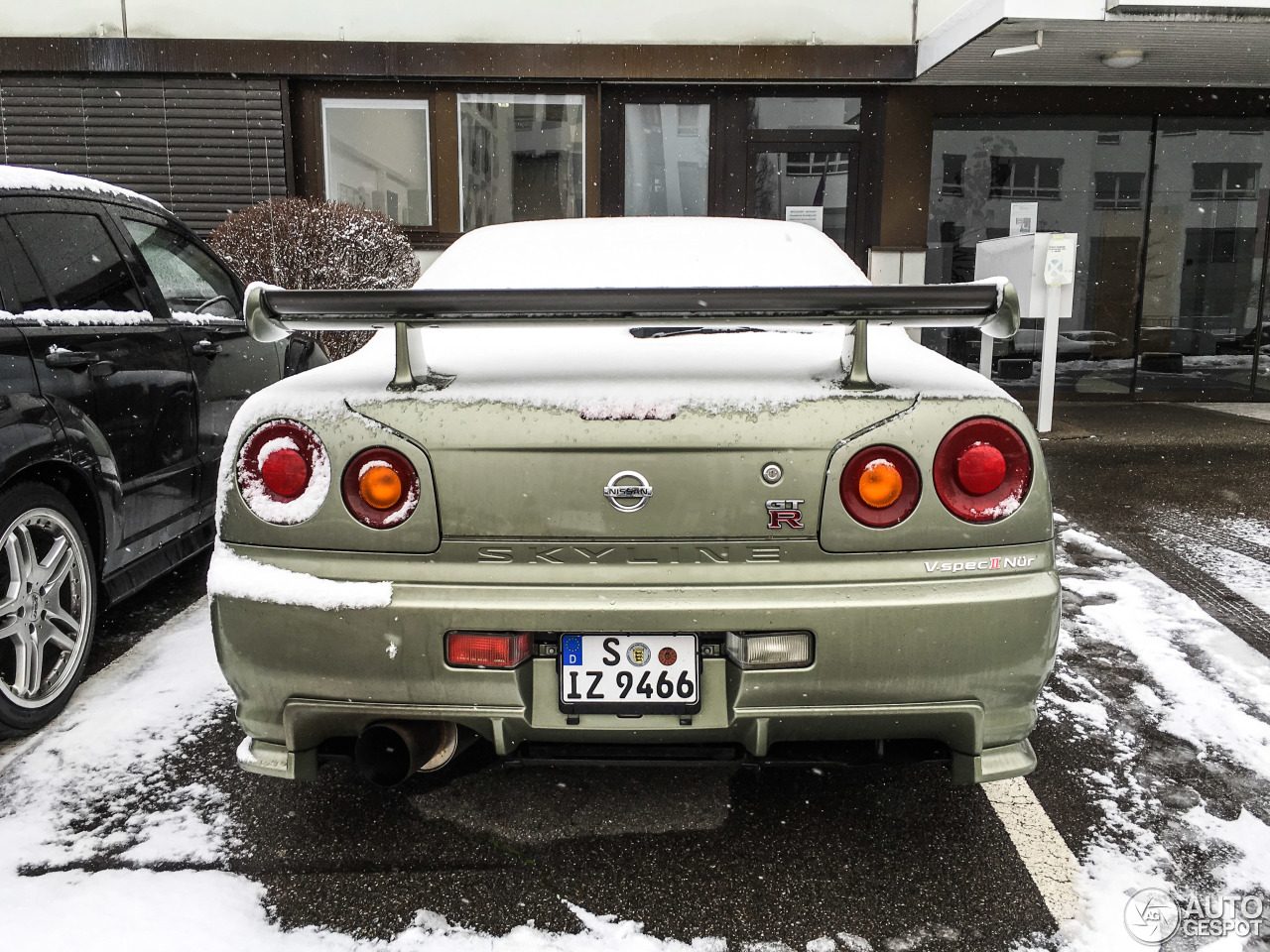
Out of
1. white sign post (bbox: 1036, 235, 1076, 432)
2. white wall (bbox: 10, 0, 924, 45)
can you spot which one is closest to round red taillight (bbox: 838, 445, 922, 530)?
white sign post (bbox: 1036, 235, 1076, 432)

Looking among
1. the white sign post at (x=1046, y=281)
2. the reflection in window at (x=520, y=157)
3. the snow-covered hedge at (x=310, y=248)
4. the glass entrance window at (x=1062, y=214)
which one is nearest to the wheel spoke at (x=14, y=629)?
the snow-covered hedge at (x=310, y=248)

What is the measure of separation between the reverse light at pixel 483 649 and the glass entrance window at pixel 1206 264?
1097 cm

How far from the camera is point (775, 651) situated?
1.91 meters

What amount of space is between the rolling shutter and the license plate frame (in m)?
9.43

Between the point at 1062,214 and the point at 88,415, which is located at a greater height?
the point at 1062,214

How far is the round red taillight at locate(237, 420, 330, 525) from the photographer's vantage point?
2.00 m

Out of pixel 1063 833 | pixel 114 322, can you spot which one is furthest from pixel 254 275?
pixel 1063 833

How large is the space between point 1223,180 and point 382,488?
462 inches

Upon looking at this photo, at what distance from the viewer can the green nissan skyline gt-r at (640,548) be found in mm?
1905

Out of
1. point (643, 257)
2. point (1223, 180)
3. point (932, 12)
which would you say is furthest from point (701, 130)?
point (643, 257)

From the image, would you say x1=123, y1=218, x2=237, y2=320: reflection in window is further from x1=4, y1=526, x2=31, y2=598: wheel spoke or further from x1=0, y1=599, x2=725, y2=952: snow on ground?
x1=0, y1=599, x2=725, y2=952: snow on ground

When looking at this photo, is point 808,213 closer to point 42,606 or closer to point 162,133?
point 162,133

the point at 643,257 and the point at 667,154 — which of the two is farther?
the point at 667,154

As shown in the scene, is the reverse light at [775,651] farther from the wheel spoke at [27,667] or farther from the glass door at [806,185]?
the glass door at [806,185]
